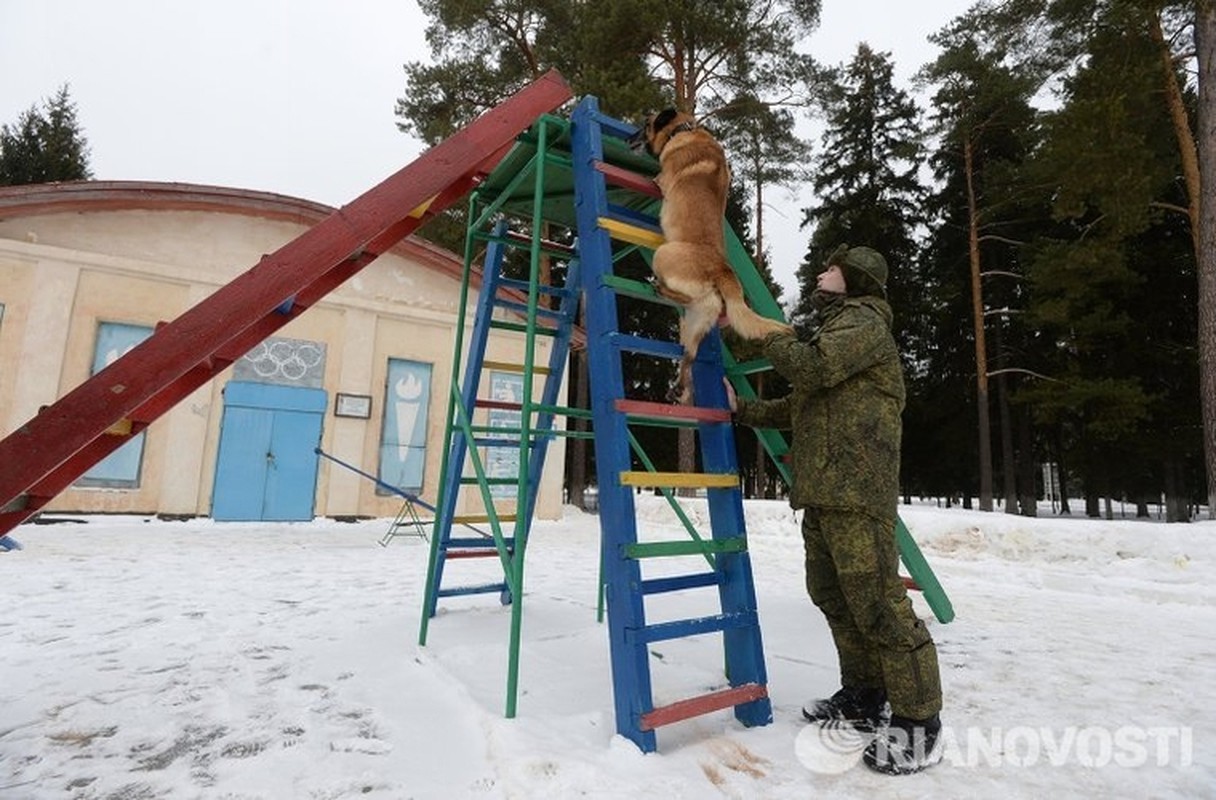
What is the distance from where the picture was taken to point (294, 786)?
6.36 feet

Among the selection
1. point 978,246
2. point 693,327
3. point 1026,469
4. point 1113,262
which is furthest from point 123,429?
point 1026,469

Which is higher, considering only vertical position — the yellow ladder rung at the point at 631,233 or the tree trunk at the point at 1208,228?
the tree trunk at the point at 1208,228

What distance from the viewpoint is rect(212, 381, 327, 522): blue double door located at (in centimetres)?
1035

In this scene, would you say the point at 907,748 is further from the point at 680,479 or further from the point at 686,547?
the point at 680,479

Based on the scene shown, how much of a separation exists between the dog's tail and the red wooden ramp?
1305 millimetres

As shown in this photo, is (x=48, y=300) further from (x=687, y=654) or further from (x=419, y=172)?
(x=687, y=654)

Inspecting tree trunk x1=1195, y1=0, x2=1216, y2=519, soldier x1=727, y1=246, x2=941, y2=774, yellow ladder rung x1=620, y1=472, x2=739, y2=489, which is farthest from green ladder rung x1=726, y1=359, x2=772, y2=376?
tree trunk x1=1195, y1=0, x2=1216, y2=519

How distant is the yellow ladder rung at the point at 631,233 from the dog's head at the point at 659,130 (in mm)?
524

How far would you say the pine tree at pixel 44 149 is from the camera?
81.7 feet

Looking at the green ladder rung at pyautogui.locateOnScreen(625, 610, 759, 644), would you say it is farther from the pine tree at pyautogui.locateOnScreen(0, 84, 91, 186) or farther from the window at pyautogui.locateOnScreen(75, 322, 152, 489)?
the pine tree at pyautogui.locateOnScreen(0, 84, 91, 186)

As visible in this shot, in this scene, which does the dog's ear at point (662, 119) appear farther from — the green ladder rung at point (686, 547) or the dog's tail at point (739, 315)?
the green ladder rung at point (686, 547)

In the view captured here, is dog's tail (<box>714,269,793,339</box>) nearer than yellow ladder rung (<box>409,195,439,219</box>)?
Yes

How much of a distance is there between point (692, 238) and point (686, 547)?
141 cm

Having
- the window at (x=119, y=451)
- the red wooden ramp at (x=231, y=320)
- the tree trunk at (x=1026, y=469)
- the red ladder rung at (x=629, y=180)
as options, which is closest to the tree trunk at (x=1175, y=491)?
the tree trunk at (x=1026, y=469)
